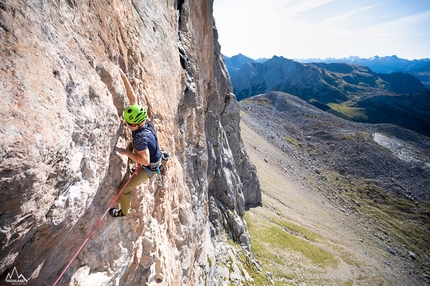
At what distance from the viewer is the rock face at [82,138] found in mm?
4758

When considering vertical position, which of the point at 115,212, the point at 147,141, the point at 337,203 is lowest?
the point at 337,203

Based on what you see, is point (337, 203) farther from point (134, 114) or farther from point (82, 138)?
point (82, 138)

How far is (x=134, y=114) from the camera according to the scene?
25.8ft

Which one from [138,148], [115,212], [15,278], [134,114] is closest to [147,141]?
[138,148]

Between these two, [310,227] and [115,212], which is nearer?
[115,212]

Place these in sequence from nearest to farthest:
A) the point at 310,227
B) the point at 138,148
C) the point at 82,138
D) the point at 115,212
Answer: the point at 82,138, the point at 138,148, the point at 115,212, the point at 310,227

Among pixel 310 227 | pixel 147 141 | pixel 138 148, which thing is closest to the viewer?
pixel 138 148

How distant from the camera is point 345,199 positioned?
10331 centimetres

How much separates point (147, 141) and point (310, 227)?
2892 inches

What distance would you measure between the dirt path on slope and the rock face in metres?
38.7

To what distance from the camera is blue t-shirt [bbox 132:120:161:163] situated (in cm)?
812

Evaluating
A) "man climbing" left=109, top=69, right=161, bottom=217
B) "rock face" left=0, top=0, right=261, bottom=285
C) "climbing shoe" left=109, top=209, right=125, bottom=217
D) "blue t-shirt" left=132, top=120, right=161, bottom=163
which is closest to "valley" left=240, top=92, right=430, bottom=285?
"rock face" left=0, top=0, right=261, bottom=285

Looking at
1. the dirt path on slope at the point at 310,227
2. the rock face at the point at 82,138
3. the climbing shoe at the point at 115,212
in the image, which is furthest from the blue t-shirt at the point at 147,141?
the dirt path on slope at the point at 310,227

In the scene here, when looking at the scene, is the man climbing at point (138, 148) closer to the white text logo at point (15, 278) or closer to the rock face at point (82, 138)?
the rock face at point (82, 138)
